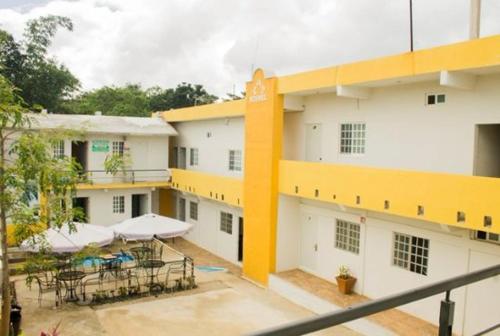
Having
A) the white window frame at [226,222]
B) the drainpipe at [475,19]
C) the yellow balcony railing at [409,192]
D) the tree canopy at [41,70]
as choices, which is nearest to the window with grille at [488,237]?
the yellow balcony railing at [409,192]

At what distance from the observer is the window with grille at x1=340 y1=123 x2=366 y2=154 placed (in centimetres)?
1524

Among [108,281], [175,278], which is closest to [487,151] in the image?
[175,278]

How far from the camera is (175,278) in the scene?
1745 cm

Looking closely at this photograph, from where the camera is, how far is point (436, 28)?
1280 cm

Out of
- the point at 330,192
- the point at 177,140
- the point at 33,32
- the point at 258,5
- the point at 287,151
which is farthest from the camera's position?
the point at 33,32

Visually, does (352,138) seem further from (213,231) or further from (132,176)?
(132,176)

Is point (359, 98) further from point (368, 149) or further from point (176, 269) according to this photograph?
point (176, 269)

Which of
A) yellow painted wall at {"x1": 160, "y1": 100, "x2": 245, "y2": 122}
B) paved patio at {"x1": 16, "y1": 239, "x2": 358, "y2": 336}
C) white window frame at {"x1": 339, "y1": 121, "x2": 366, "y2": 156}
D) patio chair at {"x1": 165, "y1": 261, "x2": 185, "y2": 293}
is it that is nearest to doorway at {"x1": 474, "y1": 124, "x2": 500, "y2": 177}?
white window frame at {"x1": 339, "y1": 121, "x2": 366, "y2": 156}

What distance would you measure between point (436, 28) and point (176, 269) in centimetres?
1310

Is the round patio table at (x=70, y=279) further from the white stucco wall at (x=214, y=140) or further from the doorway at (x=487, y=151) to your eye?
the doorway at (x=487, y=151)

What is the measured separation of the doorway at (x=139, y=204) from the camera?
26.9 meters

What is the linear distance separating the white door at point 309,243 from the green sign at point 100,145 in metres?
13.4

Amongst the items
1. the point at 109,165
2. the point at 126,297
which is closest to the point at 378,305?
the point at 109,165

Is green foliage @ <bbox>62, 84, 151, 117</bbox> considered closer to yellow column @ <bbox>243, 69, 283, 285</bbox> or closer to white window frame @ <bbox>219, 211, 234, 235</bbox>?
white window frame @ <bbox>219, 211, 234, 235</bbox>
